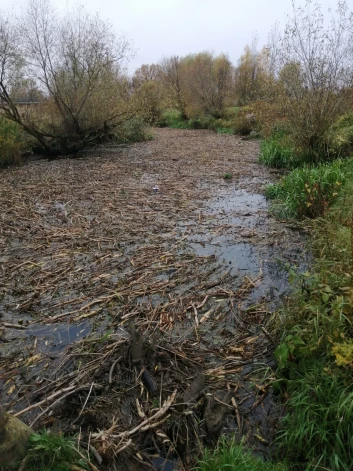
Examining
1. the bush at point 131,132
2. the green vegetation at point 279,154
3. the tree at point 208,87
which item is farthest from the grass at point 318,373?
the tree at point 208,87

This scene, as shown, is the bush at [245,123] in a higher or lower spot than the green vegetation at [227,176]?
higher

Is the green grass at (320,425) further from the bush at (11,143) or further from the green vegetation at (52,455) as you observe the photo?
the bush at (11,143)

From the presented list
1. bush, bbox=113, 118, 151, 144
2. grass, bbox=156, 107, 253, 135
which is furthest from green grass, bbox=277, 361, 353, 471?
grass, bbox=156, 107, 253, 135

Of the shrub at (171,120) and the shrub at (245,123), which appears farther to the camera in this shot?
the shrub at (171,120)

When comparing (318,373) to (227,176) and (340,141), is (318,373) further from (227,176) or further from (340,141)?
(340,141)

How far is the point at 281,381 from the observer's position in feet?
8.84

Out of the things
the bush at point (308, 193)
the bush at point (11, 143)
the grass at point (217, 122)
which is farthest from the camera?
the grass at point (217, 122)

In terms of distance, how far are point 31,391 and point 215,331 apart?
62.5 inches

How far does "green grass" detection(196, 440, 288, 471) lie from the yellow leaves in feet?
2.25

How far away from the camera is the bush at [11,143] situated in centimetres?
1196

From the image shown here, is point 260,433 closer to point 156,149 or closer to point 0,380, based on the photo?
point 0,380

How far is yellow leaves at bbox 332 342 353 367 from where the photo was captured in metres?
2.21

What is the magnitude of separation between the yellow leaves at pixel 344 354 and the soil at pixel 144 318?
613 mm

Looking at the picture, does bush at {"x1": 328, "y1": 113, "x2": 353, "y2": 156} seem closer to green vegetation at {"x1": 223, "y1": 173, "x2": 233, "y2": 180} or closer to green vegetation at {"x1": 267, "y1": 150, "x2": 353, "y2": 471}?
green vegetation at {"x1": 223, "y1": 173, "x2": 233, "y2": 180}
